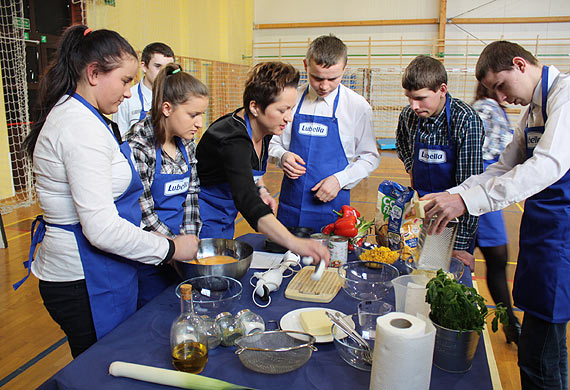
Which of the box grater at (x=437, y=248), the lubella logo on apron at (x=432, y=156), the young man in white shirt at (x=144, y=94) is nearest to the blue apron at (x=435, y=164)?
the lubella logo on apron at (x=432, y=156)

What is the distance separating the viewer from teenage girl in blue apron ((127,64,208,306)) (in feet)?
5.49

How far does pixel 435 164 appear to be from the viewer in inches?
85.4

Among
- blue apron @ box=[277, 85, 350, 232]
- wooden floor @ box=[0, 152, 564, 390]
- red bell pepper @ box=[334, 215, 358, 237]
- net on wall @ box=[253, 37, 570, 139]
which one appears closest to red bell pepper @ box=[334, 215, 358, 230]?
red bell pepper @ box=[334, 215, 358, 237]

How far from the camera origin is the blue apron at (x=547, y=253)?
1481 mm

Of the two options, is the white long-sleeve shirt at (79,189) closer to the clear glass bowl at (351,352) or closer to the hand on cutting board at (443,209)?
the clear glass bowl at (351,352)

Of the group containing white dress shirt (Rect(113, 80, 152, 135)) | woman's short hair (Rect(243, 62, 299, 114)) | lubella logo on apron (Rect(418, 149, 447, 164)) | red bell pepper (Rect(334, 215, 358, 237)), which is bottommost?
red bell pepper (Rect(334, 215, 358, 237))

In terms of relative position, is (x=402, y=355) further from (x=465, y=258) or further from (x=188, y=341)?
(x=465, y=258)

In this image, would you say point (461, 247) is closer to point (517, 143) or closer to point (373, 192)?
point (517, 143)

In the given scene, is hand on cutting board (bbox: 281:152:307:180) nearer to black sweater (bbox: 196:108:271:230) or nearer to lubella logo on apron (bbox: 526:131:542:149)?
black sweater (bbox: 196:108:271:230)

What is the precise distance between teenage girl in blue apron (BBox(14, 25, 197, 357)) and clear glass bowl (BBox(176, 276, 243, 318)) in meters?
0.13

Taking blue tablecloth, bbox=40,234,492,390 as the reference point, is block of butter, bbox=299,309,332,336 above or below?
above

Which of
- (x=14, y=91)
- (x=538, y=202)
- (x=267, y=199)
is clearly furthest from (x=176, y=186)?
(x=14, y=91)

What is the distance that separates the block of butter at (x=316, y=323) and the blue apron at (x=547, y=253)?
31.6 inches

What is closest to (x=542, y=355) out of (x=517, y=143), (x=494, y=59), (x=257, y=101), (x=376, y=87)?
(x=517, y=143)
